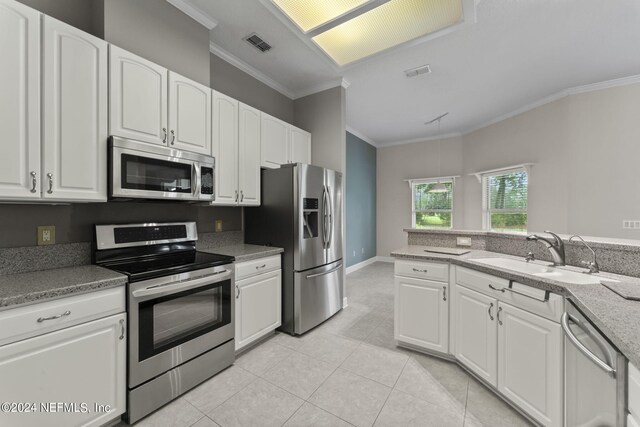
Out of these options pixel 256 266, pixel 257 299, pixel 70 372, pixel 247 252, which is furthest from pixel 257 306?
pixel 70 372

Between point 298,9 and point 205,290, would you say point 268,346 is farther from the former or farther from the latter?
point 298,9

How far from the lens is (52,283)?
136 centimetres

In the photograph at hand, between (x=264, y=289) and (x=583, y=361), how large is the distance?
7.11ft

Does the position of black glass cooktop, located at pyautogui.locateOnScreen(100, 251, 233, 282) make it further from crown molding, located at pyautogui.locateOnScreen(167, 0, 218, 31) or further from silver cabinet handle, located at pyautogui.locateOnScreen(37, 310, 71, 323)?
crown molding, located at pyautogui.locateOnScreen(167, 0, 218, 31)

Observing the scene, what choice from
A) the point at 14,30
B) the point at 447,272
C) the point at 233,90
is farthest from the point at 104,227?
the point at 447,272

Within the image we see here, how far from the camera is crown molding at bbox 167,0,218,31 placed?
225 cm

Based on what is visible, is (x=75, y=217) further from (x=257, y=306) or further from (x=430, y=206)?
(x=430, y=206)

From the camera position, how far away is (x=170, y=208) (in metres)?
2.35

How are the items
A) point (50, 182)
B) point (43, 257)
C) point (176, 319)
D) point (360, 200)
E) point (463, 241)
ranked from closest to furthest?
point (50, 182), point (43, 257), point (176, 319), point (463, 241), point (360, 200)

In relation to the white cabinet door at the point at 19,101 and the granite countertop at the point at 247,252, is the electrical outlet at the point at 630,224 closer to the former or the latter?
the granite countertop at the point at 247,252

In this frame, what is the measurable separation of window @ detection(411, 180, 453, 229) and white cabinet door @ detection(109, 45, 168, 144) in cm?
534

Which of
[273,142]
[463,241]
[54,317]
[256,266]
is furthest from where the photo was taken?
[273,142]

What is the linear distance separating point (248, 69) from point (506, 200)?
4862mm

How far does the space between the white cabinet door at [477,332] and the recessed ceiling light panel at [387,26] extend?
2.36 m
